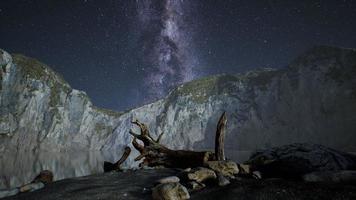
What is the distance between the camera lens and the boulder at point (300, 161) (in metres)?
8.32

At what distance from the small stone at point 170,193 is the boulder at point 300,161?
3799mm

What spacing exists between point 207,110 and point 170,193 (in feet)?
392

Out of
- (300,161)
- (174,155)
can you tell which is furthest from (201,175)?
(174,155)

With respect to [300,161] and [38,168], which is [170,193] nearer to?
[300,161]

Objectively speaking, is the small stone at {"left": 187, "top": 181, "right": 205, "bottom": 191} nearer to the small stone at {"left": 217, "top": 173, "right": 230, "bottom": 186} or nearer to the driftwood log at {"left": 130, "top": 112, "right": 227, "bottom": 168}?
the small stone at {"left": 217, "top": 173, "right": 230, "bottom": 186}

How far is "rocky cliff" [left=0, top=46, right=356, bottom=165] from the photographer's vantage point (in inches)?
3743

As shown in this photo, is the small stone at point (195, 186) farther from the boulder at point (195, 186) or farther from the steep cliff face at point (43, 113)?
the steep cliff face at point (43, 113)

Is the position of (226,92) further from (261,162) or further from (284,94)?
(261,162)

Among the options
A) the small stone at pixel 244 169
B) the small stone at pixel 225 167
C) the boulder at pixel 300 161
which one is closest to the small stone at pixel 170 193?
the small stone at pixel 225 167

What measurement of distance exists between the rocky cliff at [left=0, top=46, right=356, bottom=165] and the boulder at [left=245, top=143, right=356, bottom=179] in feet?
281

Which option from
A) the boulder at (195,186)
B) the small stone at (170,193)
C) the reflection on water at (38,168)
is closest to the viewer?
the small stone at (170,193)

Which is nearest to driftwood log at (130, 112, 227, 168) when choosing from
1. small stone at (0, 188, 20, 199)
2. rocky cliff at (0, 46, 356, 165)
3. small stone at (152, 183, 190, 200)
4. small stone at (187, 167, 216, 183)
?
small stone at (187, 167, 216, 183)

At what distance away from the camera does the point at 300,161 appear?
8.59 metres

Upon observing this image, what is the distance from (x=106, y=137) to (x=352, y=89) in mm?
106292
